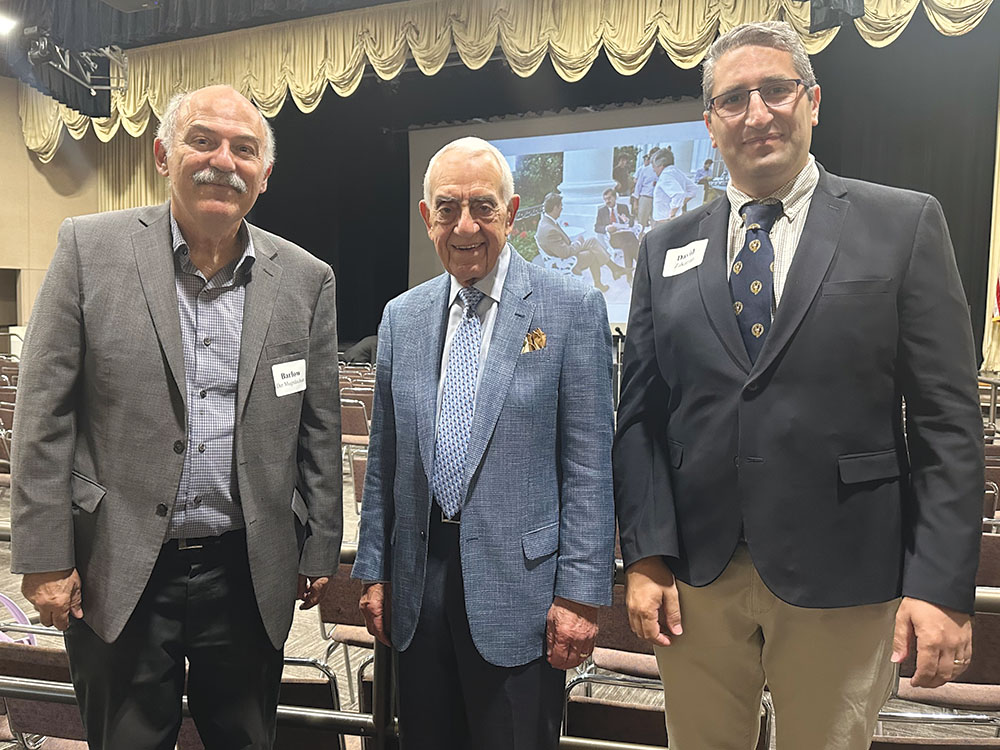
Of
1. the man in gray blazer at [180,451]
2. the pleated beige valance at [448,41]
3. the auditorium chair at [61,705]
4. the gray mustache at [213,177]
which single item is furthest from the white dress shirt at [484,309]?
the pleated beige valance at [448,41]

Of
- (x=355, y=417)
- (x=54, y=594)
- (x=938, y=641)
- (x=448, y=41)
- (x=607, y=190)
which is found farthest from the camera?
(x=607, y=190)

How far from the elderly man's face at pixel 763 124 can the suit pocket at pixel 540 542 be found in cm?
72

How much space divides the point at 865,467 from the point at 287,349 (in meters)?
1.08

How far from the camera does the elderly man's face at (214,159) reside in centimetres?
157

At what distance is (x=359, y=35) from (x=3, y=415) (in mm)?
6694

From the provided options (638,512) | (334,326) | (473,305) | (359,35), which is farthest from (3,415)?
(359,35)

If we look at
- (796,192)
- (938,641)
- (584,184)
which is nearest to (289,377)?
(796,192)

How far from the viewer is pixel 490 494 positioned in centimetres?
147

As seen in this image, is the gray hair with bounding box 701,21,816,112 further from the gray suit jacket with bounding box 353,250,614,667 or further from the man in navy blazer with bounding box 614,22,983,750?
the gray suit jacket with bounding box 353,250,614,667

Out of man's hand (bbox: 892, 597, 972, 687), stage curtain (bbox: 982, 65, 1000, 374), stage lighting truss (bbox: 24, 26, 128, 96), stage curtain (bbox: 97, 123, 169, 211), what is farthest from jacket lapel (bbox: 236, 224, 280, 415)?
stage curtain (bbox: 97, 123, 169, 211)

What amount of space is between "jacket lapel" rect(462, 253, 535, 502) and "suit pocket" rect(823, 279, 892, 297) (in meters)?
0.53

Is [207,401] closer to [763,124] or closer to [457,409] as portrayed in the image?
[457,409]

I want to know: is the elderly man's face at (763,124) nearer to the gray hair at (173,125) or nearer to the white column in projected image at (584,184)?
the gray hair at (173,125)

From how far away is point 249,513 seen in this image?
5.02 ft
